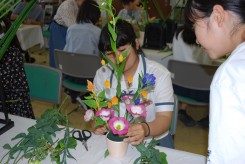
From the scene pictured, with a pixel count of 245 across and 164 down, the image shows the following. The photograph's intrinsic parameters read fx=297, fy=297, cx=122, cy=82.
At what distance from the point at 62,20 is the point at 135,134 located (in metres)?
2.63

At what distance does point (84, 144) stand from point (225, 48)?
0.68m

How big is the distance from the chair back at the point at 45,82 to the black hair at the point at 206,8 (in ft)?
3.80

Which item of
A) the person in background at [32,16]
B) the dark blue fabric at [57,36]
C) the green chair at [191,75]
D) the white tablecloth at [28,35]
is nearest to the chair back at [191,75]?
the green chair at [191,75]

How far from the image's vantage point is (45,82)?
6.26 feet

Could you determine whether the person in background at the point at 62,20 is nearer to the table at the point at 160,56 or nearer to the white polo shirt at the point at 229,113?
the table at the point at 160,56

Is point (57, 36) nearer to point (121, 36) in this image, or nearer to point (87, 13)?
point (87, 13)

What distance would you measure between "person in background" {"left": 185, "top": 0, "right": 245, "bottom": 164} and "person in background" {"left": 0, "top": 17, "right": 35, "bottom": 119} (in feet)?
3.90

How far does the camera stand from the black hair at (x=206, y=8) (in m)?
0.72

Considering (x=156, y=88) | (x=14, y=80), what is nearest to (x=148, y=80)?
(x=156, y=88)

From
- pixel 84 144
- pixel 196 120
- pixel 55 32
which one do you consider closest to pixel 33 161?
pixel 84 144

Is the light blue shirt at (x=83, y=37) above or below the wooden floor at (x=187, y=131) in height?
above

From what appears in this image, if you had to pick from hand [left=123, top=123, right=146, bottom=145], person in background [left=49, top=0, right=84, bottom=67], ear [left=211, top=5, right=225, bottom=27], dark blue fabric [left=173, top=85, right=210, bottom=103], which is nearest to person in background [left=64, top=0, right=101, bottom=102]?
person in background [left=49, top=0, right=84, bottom=67]

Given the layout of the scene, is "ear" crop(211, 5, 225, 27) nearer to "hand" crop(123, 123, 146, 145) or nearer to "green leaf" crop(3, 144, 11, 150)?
"hand" crop(123, 123, 146, 145)

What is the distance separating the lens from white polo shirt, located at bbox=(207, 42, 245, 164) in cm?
65
